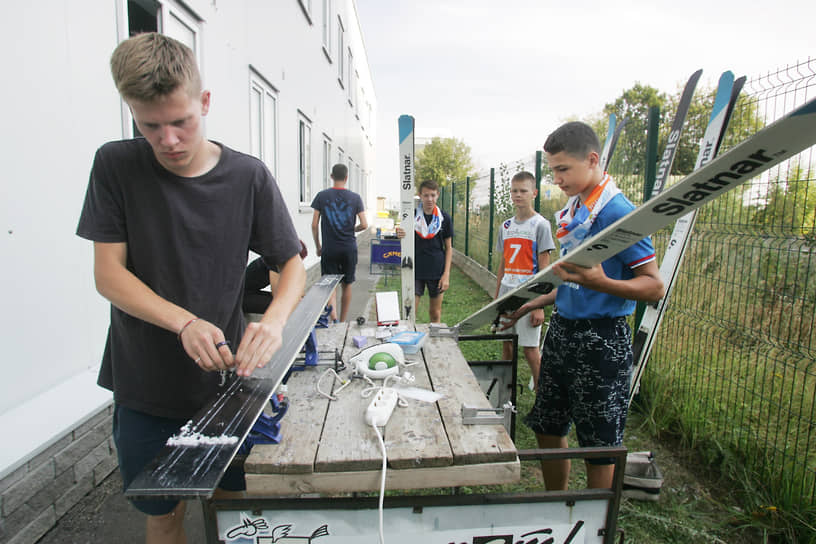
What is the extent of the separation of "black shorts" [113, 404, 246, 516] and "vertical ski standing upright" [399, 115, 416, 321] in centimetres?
268

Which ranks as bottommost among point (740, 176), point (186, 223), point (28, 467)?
point (28, 467)

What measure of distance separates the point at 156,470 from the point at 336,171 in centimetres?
550

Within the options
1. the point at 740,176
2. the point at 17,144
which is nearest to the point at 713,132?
the point at 740,176

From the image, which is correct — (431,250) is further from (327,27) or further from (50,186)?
(327,27)

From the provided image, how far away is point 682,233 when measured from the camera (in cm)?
321

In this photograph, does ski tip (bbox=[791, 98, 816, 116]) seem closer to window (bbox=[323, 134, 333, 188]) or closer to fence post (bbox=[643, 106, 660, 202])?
fence post (bbox=[643, 106, 660, 202])

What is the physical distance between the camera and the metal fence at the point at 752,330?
2574mm

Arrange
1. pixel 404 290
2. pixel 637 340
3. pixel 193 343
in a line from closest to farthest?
pixel 193 343
pixel 637 340
pixel 404 290

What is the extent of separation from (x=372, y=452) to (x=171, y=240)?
35.6 inches

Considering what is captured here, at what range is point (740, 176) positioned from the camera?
4.79ft

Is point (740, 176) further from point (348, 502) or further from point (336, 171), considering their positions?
point (336, 171)

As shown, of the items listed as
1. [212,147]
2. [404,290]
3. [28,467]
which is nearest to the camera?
[212,147]

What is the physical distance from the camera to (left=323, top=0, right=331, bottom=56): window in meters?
10.9

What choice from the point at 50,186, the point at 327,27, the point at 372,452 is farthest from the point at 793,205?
the point at 327,27
